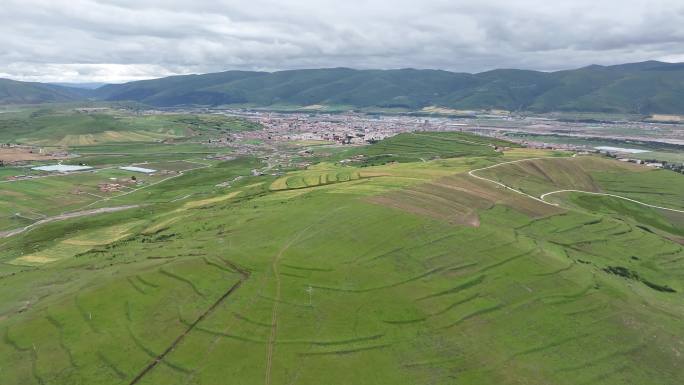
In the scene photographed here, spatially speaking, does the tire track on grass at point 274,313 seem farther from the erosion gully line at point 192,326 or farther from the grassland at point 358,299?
the erosion gully line at point 192,326

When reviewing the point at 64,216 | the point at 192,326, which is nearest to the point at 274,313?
the point at 192,326

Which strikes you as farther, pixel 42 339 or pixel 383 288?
pixel 383 288

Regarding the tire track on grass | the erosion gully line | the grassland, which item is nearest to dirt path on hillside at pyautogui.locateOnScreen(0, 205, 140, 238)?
the grassland

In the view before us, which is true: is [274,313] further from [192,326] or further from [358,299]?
[358,299]

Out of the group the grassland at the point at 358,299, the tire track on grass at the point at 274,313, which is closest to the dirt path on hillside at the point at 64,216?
the grassland at the point at 358,299

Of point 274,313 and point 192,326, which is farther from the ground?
point 274,313

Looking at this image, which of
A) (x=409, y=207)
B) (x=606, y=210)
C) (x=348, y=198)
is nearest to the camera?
(x=409, y=207)

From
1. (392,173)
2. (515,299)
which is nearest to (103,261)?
(515,299)

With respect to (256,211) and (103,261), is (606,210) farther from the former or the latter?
(103,261)
